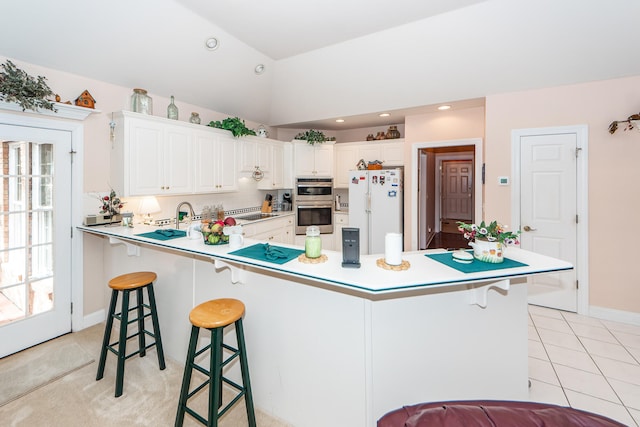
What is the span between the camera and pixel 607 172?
10.5 feet

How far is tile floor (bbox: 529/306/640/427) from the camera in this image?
6.67 ft

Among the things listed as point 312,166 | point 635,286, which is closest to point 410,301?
point 635,286

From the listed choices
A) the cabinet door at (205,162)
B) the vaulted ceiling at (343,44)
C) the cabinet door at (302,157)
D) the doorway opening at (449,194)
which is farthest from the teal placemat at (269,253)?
the doorway opening at (449,194)

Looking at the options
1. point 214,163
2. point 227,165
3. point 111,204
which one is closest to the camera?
point 111,204

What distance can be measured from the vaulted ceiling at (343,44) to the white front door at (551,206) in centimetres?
73

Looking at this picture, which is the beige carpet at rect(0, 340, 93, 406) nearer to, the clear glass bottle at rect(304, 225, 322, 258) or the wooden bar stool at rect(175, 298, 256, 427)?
the wooden bar stool at rect(175, 298, 256, 427)

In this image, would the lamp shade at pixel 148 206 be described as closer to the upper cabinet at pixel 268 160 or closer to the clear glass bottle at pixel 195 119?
the clear glass bottle at pixel 195 119

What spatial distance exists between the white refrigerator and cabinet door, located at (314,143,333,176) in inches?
23.3

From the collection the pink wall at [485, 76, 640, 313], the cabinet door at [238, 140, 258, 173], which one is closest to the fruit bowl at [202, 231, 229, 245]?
the cabinet door at [238, 140, 258, 173]

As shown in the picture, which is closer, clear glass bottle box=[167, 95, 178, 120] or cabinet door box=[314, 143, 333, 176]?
clear glass bottle box=[167, 95, 178, 120]

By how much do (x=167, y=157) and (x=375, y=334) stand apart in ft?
10.3

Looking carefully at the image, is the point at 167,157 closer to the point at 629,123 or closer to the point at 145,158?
the point at 145,158

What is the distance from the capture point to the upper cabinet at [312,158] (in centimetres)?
537

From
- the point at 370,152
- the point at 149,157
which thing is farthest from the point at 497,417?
the point at 370,152
